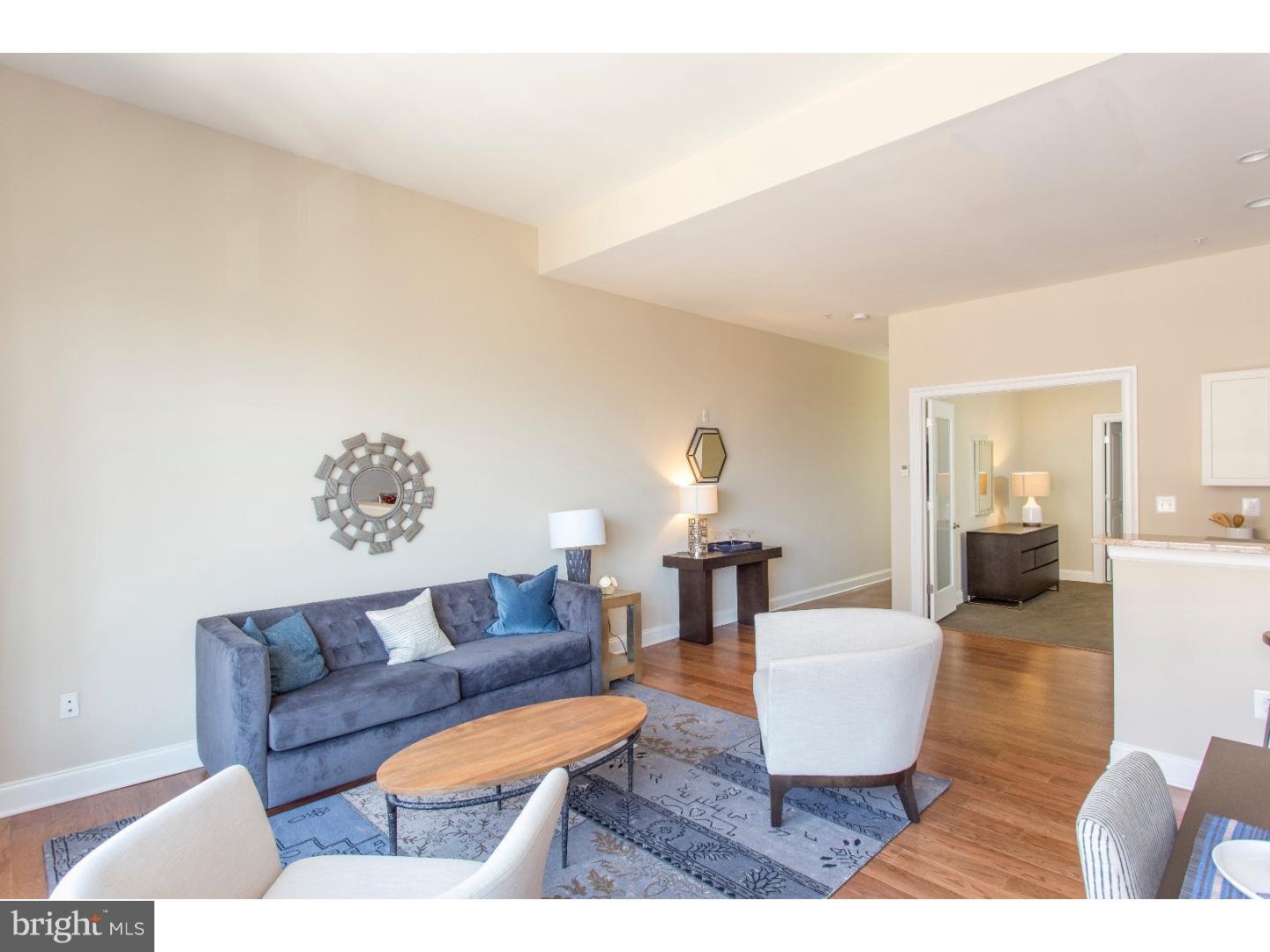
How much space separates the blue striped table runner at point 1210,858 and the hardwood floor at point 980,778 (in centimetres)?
120

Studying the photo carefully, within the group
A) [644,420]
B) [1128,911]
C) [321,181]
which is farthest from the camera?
[644,420]

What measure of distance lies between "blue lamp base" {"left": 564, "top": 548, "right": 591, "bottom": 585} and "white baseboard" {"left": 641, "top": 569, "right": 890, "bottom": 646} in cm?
108

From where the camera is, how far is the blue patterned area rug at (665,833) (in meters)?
2.21

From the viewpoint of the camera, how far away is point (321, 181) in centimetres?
363

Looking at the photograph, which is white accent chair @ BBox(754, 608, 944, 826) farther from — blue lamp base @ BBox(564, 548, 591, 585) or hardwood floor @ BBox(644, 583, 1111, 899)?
blue lamp base @ BBox(564, 548, 591, 585)

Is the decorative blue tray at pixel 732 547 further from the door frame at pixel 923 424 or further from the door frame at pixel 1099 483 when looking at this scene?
the door frame at pixel 1099 483

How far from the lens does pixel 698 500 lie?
5527 mm

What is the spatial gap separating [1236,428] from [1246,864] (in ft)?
13.4

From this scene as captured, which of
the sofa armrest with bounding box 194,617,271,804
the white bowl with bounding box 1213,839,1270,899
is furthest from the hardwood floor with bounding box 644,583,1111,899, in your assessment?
the sofa armrest with bounding box 194,617,271,804

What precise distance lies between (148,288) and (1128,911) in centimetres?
386

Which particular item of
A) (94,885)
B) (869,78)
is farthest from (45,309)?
(869,78)

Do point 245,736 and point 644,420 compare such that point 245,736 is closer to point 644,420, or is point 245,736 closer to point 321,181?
point 321,181

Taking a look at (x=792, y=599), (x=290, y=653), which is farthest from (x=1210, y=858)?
(x=792, y=599)

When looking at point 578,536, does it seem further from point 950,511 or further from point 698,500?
point 950,511
